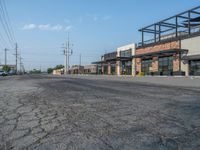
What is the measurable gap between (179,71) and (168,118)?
34726mm

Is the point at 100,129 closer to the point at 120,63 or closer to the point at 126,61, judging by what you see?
the point at 126,61

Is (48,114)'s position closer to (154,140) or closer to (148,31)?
(154,140)

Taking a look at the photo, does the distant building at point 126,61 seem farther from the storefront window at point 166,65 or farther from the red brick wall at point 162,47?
the storefront window at point 166,65

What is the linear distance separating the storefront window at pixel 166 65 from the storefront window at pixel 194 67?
3760 millimetres

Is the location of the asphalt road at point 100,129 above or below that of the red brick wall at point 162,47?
below

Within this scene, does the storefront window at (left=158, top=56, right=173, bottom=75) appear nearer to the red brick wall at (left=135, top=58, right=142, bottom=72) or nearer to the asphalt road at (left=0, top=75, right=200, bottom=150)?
the red brick wall at (left=135, top=58, right=142, bottom=72)

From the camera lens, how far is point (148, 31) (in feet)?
163

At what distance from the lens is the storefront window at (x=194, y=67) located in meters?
35.7

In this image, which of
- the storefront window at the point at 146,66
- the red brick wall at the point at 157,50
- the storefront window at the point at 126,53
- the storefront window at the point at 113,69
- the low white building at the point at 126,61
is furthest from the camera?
the storefront window at the point at 113,69

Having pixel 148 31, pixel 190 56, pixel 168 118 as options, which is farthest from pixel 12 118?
pixel 148 31

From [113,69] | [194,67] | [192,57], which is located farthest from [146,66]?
[113,69]

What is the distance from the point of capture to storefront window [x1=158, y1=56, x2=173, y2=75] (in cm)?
4098

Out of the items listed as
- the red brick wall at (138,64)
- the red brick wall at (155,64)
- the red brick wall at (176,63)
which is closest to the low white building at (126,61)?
the red brick wall at (138,64)

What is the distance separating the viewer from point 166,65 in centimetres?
4238
